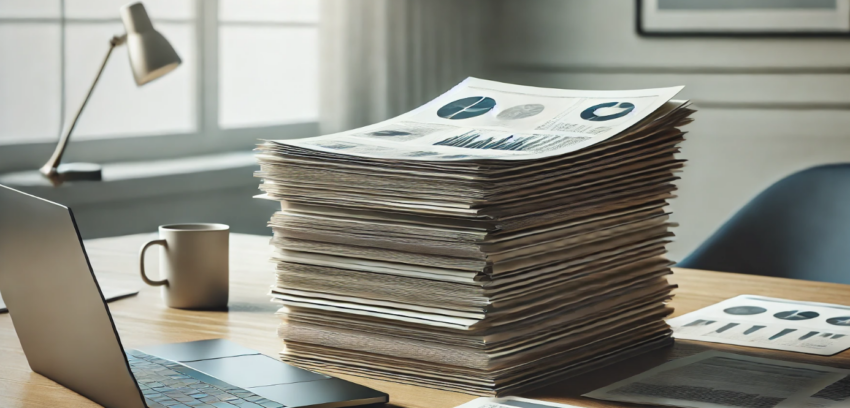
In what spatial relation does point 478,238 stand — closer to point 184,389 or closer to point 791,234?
point 184,389

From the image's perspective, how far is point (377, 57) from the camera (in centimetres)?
315

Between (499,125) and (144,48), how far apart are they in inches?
38.6

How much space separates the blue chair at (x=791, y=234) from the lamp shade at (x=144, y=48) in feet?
3.12

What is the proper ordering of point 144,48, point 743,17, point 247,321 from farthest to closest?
point 743,17 < point 144,48 < point 247,321

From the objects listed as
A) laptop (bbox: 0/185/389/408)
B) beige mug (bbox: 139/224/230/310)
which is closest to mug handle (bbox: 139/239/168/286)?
beige mug (bbox: 139/224/230/310)

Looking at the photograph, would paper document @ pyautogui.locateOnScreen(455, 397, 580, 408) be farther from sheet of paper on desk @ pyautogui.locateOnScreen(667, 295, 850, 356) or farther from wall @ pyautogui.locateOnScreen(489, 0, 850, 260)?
wall @ pyautogui.locateOnScreen(489, 0, 850, 260)

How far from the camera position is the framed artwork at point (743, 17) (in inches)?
125

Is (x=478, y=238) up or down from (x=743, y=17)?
down

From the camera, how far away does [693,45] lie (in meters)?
3.41

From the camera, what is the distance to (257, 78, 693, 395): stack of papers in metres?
0.71

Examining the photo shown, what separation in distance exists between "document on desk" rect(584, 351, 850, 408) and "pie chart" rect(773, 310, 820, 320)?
0.72ft

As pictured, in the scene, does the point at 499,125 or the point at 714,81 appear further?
the point at 714,81

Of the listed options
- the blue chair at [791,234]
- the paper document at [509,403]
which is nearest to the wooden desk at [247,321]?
the paper document at [509,403]

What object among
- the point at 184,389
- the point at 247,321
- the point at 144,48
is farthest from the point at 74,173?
the point at 184,389
